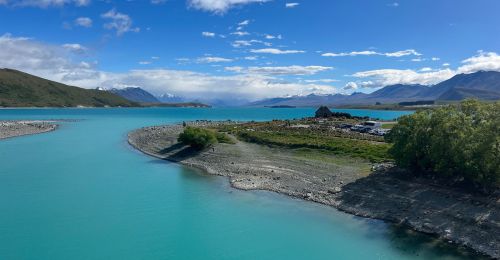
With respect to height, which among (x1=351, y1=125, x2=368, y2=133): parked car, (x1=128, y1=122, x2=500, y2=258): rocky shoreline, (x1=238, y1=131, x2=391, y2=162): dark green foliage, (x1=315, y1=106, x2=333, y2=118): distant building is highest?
(x1=315, y1=106, x2=333, y2=118): distant building

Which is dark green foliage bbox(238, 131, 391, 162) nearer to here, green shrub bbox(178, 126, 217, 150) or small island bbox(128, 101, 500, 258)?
small island bbox(128, 101, 500, 258)

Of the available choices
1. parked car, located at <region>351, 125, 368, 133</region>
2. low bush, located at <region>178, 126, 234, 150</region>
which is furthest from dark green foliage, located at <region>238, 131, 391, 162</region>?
parked car, located at <region>351, 125, 368, 133</region>

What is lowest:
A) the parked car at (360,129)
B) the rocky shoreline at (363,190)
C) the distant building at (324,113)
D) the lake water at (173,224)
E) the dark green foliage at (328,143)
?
the lake water at (173,224)

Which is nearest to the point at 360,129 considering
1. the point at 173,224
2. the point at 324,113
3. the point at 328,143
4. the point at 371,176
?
the point at 328,143

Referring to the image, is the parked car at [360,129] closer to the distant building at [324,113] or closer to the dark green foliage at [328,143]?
the dark green foliage at [328,143]

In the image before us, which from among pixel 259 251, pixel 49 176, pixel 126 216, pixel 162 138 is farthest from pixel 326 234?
pixel 162 138

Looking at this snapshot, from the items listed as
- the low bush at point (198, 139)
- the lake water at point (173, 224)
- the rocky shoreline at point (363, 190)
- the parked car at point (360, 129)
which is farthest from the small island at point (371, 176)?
the parked car at point (360, 129)

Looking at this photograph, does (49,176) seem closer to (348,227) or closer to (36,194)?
(36,194)
